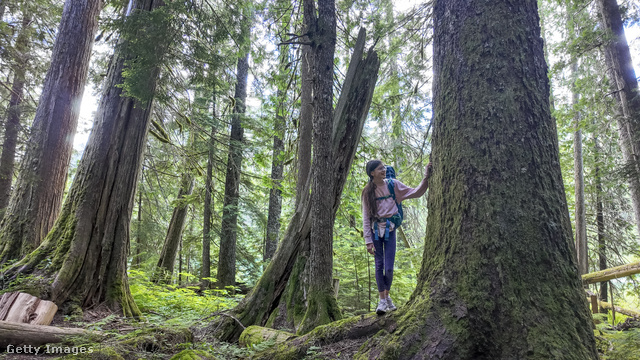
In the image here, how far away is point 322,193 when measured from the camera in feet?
15.1

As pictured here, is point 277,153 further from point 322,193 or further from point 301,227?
point 322,193

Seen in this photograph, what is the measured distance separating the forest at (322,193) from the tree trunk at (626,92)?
1.7 inches

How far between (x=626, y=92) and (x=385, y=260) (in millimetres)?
7055

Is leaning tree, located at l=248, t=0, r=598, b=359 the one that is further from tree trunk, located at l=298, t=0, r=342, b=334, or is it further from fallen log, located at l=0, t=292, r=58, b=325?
fallen log, located at l=0, t=292, r=58, b=325

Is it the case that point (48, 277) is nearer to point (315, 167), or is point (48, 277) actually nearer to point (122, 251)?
point (122, 251)

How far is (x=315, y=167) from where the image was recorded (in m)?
4.66

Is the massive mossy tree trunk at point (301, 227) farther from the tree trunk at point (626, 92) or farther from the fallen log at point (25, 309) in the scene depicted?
the tree trunk at point (626, 92)

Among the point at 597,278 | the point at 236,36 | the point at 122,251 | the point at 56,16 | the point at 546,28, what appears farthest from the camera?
the point at 546,28

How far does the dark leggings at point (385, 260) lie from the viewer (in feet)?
13.1

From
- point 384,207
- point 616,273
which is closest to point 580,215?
point 616,273

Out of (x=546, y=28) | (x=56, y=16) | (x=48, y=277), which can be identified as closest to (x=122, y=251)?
(x=48, y=277)

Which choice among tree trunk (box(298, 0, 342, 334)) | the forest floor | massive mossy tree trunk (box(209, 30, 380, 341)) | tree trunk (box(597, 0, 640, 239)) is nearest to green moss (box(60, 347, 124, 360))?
the forest floor

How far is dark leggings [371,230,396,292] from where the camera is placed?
3.98 m

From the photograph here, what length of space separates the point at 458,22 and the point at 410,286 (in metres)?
6.56
